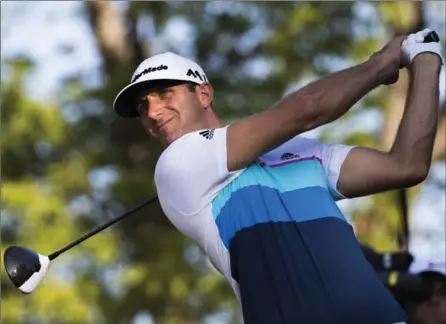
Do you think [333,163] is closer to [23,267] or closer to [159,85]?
[159,85]

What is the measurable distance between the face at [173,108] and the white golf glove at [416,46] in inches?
28.0

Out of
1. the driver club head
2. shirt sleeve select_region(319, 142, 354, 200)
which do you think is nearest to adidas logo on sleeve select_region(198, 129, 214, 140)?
shirt sleeve select_region(319, 142, 354, 200)

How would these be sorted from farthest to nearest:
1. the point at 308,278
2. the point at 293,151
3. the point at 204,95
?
the point at 204,95
the point at 293,151
the point at 308,278

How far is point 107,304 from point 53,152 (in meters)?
1.82

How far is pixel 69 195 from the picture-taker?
39.9 feet

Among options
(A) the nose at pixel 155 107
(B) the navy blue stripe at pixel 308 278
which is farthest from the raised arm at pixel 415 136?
(A) the nose at pixel 155 107

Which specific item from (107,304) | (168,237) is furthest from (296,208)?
(107,304)

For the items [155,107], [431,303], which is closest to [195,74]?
[155,107]

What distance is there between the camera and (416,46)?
3361mm

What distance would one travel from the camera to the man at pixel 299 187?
316cm

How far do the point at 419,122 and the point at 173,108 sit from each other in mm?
829

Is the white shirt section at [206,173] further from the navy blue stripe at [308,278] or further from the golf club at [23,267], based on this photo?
the golf club at [23,267]

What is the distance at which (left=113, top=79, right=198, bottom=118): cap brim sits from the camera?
3709 mm

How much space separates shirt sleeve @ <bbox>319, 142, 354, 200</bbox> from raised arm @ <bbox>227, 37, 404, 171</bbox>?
0.23 meters
